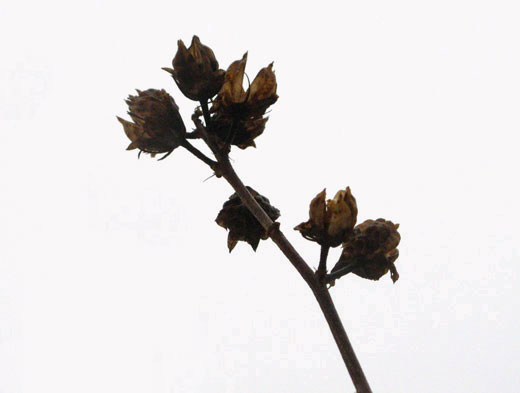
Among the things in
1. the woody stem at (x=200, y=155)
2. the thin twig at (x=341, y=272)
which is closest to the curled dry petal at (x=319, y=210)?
the thin twig at (x=341, y=272)

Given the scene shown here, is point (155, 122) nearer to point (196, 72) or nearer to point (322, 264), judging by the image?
point (196, 72)

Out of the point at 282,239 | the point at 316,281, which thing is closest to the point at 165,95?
the point at 282,239

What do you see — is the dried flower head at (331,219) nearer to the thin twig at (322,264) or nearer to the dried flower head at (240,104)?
the thin twig at (322,264)

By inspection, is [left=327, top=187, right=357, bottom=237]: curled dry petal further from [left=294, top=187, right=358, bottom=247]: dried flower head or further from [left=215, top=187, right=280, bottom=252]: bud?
[left=215, top=187, right=280, bottom=252]: bud

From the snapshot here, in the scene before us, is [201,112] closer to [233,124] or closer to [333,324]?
[233,124]

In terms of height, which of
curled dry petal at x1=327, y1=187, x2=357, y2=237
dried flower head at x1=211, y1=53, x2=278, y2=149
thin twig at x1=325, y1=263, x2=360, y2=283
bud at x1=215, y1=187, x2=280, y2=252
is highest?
dried flower head at x1=211, y1=53, x2=278, y2=149

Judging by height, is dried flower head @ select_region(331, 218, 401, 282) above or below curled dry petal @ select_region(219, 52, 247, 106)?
below

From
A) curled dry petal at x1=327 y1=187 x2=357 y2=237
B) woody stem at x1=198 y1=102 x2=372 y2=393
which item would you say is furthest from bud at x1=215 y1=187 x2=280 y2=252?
curled dry petal at x1=327 y1=187 x2=357 y2=237
